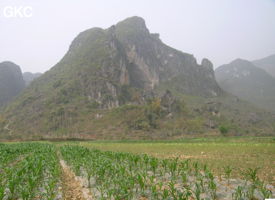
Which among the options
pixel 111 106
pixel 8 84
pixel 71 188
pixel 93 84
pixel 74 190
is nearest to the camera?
pixel 74 190

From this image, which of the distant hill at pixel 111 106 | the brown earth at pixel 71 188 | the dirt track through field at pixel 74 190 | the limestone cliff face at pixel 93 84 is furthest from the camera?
the limestone cliff face at pixel 93 84

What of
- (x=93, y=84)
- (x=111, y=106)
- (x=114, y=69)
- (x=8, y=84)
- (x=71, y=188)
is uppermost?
(x=114, y=69)

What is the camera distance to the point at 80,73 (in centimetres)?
12756

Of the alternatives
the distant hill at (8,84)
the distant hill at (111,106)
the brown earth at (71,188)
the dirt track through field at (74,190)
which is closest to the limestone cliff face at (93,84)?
the distant hill at (111,106)

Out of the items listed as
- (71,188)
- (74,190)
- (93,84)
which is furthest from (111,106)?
(74,190)

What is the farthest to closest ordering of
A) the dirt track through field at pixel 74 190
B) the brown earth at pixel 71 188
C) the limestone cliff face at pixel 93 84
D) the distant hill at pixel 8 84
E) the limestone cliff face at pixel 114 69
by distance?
the distant hill at pixel 8 84 < the limestone cliff face at pixel 114 69 < the limestone cliff face at pixel 93 84 < the brown earth at pixel 71 188 < the dirt track through field at pixel 74 190

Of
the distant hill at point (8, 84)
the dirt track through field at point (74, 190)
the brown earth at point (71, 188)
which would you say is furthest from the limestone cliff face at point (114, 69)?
the dirt track through field at point (74, 190)

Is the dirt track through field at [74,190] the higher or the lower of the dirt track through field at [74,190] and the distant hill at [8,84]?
the lower

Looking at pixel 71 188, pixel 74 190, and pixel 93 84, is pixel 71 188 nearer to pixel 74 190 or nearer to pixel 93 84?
pixel 74 190

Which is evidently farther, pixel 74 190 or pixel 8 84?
pixel 8 84

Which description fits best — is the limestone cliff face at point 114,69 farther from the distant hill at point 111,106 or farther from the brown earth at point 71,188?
the brown earth at point 71,188

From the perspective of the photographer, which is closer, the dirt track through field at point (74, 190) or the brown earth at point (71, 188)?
the dirt track through field at point (74, 190)

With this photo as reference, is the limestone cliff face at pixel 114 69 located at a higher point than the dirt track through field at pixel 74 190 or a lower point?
higher

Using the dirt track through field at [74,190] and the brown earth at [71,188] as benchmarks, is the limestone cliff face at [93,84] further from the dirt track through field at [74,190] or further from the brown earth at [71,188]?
the dirt track through field at [74,190]
